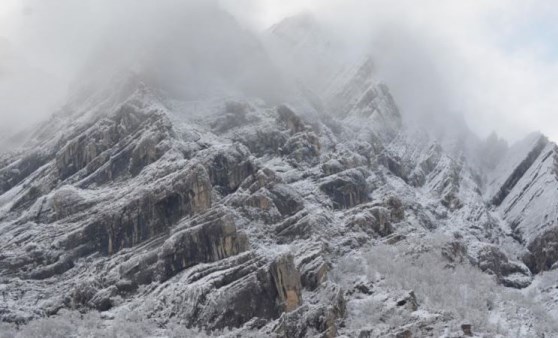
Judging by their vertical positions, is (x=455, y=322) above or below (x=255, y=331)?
below

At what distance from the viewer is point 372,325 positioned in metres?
196

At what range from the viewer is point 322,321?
192 m

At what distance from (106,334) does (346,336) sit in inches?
1999

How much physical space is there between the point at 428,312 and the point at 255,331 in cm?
3757

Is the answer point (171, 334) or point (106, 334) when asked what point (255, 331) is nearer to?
point (171, 334)

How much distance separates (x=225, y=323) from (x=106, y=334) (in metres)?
25.4

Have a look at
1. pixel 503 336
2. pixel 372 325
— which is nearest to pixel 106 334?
pixel 372 325

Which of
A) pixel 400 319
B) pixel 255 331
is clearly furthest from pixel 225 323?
pixel 400 319

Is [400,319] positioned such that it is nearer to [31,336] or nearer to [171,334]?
[171,334]

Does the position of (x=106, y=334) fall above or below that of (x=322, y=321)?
above

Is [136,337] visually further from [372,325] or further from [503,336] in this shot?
[503,336]

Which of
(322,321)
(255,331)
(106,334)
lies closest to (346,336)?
(322,321)

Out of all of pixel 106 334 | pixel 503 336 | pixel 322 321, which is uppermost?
pixel 106 334

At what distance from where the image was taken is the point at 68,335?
648ft
